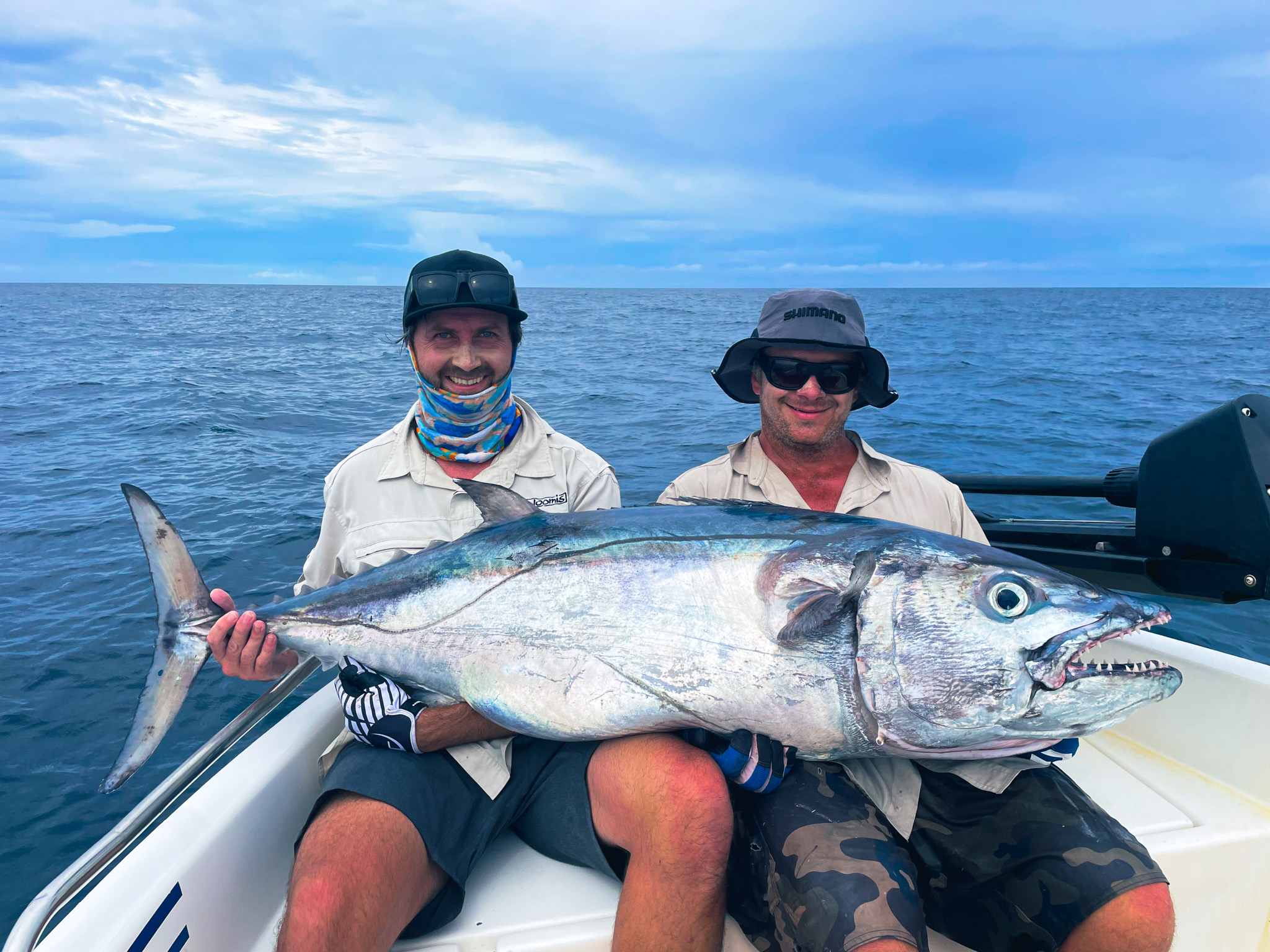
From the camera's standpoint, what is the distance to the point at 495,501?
226 centimetres

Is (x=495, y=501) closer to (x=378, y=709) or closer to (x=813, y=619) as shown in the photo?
(x=378, y=709)

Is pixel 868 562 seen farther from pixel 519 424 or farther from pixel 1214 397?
pixel 1214 397

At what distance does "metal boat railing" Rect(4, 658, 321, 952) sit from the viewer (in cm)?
144

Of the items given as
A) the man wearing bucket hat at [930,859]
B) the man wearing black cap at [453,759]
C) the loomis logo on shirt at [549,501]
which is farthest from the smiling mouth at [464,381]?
the man wearing bucket hat at [930,859]

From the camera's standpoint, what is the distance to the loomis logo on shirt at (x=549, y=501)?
8.84 ft

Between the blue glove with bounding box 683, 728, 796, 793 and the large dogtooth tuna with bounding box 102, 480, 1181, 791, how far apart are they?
0.19 ft

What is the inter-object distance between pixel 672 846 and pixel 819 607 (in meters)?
0.67

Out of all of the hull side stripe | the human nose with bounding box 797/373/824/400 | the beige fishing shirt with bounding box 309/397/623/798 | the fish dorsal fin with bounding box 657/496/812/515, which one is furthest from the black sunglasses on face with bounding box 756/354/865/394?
the hull side stripe

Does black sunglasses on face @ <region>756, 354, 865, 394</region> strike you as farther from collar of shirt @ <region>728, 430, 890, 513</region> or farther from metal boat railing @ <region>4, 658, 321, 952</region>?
metal boat railing @ <region>4, 658, 321, 952</region>

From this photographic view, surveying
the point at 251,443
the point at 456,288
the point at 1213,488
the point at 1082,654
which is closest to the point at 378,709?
the point at 456,288

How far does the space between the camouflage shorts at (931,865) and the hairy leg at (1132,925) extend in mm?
22

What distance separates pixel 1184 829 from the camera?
2236 mm

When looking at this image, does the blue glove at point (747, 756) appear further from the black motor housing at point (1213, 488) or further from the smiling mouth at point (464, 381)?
the black motor housing at point (1213, 488)

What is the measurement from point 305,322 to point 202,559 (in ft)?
132
